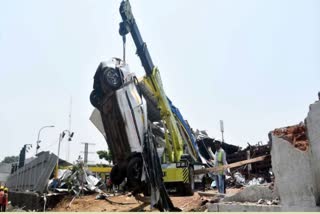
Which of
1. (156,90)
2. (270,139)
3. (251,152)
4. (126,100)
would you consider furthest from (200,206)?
(251,152)

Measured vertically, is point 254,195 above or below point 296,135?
below

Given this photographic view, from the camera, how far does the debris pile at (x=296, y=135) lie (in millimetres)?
3719

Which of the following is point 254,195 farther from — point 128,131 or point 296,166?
point 128,131

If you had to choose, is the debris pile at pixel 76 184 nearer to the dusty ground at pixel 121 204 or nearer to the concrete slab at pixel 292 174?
the dusty ground at pixel 121 204

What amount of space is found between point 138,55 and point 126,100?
5.51m

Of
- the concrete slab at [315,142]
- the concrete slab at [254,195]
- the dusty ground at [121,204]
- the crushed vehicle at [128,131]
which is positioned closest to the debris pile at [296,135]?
the concrete slab at [315,142]

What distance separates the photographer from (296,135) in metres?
3.91

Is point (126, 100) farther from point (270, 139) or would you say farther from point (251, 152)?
point (251, 152)

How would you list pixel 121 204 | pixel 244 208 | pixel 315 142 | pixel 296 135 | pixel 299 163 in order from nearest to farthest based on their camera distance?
1. pixel 315 142
2. pixel 299 163
3. pixel 296 135
4. pixel 244 208
5. pixel 121 204

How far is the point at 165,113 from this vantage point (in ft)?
38.5

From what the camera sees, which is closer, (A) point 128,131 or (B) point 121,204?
(A) point 128,131

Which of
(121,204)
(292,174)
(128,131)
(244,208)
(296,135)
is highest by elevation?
(128,131)

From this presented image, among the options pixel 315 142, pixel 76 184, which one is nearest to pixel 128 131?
pixel 315 142

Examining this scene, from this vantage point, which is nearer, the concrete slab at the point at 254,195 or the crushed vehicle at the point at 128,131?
the concrete slab at the point at 254,195
